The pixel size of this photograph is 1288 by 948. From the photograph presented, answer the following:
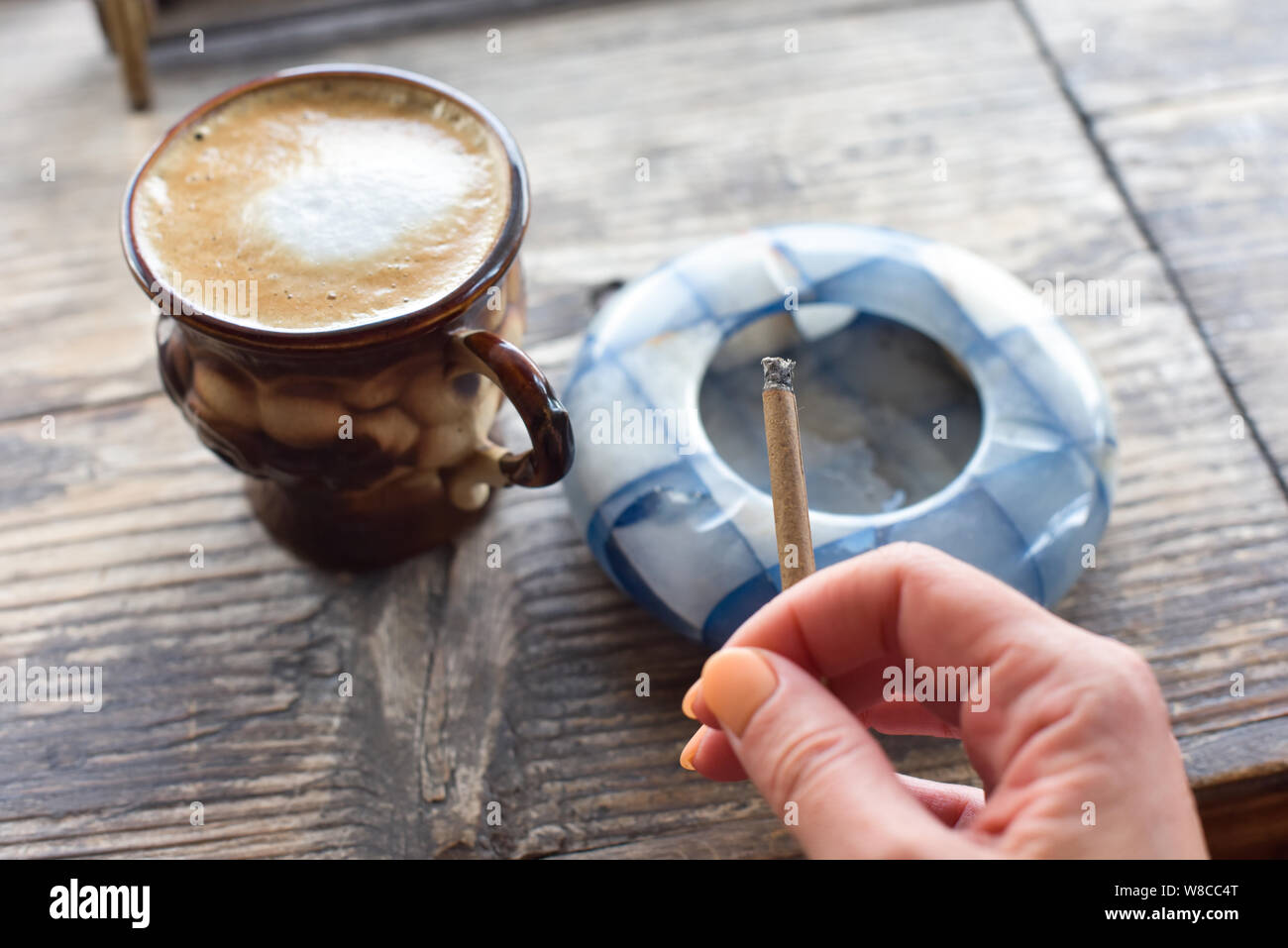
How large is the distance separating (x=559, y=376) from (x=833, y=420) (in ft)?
0.63

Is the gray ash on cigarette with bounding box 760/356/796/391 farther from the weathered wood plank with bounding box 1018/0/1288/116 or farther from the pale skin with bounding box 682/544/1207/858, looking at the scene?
the weathered wood plank with bounding box 1018/0/1288/116

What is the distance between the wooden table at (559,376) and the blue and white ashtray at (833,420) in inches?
3.4

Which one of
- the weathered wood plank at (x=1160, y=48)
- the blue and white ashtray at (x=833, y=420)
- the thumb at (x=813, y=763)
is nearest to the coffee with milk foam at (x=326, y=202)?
the blue and white ashtray at (x=833, y=420)

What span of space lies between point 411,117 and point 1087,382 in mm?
405

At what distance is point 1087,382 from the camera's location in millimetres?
593

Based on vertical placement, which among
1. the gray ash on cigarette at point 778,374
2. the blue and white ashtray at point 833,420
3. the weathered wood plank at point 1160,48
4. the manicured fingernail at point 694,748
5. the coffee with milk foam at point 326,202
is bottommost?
the manicured fingernail at point 694,748

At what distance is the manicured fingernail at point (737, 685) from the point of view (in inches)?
16.6

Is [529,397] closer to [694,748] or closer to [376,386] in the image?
[376,386]

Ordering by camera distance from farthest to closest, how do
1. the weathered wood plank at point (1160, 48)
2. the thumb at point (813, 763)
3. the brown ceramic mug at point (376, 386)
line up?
the weathered wood plank at point (1160, 48) → the brown ceramic mug at point (376, 386) → the thumb at point (813, 763)

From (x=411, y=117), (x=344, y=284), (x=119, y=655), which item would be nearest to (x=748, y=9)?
(x=411, y=117)

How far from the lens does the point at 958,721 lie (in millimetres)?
470

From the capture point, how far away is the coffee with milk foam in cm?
52

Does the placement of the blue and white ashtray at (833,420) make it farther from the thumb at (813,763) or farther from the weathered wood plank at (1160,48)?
the weathered wood plank at (1160,48)
